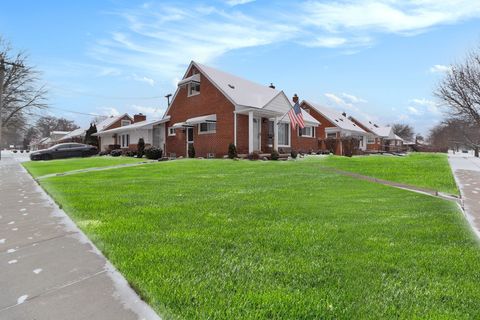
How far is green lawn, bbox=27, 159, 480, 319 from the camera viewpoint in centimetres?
319

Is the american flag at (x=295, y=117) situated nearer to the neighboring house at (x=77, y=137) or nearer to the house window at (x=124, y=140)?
the house window at (x=124, y=140)

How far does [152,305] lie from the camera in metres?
3.24

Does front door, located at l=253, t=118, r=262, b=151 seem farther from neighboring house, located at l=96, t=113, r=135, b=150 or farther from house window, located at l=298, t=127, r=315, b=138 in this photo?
neighboring house, located at l=96, t=113, r=135, b=150

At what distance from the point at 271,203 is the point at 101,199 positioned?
3.97 metres

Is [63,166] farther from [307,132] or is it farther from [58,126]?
[58,126]

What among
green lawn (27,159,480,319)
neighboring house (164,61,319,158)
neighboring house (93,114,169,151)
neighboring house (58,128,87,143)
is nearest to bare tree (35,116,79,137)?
neighboring house (58,128,87,143)

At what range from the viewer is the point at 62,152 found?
34.0 m

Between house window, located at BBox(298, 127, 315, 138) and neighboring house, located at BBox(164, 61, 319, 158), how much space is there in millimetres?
993

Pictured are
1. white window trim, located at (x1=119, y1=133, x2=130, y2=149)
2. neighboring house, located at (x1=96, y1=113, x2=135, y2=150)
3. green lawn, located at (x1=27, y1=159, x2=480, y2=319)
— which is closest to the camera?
green lawn, located at (x1=27, y1=159, x2=480, y2=319)

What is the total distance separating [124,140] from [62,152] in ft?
25.3

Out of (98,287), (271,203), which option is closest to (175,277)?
(98,287)

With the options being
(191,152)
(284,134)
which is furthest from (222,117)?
(284,134)

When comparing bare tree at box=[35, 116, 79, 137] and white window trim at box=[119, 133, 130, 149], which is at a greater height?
bare tree at box=[35, 116, 79, 137]

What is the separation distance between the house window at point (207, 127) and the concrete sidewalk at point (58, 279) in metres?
20.4
